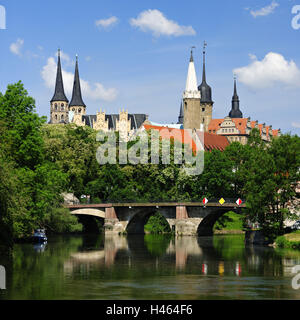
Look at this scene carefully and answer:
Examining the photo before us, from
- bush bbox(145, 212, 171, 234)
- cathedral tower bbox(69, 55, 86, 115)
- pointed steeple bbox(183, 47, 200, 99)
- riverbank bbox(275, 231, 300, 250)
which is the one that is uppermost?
cathedral tower bbox(69, 55, 86, 115)

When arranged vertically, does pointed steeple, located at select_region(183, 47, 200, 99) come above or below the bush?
above

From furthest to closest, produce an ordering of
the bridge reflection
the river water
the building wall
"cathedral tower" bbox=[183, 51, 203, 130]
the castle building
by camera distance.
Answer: the castle building
the building wall
"cathedral tower" bbox=[183, 51, 203, 130]
the bridge reflection
the river water

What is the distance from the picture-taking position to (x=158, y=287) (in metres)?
33.1

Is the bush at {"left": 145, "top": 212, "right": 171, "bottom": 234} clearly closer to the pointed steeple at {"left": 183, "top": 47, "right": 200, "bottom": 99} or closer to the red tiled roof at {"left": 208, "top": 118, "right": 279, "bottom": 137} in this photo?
the pointed steeple at {"left": 183, "top": 47, "right": 200, "bottom": 99}

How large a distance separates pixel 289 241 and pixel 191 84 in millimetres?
88520

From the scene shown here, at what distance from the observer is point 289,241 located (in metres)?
55.3

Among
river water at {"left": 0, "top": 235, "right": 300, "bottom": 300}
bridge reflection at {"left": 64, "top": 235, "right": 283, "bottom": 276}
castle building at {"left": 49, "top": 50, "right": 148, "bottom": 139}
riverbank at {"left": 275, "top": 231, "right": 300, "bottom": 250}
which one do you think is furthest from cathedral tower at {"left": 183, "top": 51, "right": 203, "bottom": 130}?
riverbank at {"left": 275, "top": 231, "right": 300, "bottom": 250}

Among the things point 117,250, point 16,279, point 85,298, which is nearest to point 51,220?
point 117,250

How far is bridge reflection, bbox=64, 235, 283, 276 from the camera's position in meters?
41.1

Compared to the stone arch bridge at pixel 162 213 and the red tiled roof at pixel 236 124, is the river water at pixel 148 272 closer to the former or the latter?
the stone arch bridge at pixel 162 213

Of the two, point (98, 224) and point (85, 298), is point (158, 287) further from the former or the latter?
point (98, 224)

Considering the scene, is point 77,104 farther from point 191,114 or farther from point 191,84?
point 191,84

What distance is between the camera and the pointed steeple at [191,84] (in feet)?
445

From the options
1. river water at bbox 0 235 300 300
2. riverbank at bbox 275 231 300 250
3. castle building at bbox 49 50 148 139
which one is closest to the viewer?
river water at bbox 0 235 300 300
